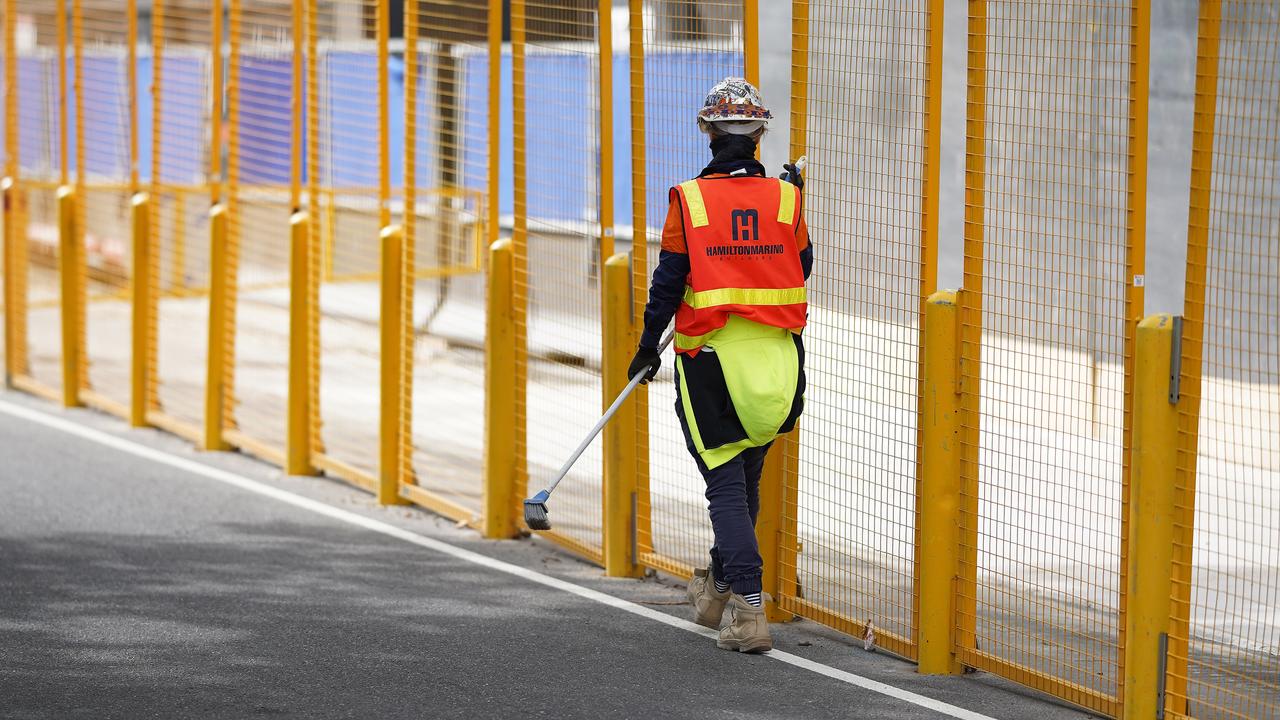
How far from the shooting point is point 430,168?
35.4 feet

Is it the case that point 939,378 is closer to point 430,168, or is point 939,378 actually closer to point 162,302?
point 430,168

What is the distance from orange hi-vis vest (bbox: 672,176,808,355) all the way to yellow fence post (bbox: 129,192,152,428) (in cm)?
616

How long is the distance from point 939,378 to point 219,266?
5908 millimetres

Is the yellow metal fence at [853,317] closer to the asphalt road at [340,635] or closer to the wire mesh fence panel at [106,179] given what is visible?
the wire mesh fence panel at [106,179]

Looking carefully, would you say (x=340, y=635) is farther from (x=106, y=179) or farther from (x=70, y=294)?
(x=106, y=179)

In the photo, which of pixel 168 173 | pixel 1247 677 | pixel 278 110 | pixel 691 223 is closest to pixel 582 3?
pixel 691 223

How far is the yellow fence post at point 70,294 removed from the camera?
39.7 ft

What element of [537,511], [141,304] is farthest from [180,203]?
[537,511]

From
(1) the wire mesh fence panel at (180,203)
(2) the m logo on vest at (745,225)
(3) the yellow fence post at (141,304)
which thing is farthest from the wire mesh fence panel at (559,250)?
(3) the yellow fence post at (141,304)

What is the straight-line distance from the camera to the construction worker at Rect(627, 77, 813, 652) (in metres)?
6.25

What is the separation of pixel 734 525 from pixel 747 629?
43 centimetres

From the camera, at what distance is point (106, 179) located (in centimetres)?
1753

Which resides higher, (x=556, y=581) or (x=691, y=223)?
(x=691, y=223)

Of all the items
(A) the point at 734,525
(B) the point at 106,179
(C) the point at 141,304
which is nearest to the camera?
(A) the point at 734,525
